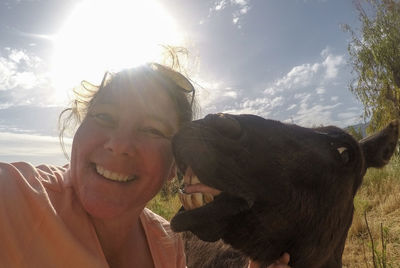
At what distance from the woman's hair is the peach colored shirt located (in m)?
0.77

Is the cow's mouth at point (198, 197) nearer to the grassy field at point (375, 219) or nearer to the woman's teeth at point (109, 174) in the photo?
the woman's teeth at point (109, 174)

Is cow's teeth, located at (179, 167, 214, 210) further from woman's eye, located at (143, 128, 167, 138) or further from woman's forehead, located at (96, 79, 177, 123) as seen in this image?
woman's forehead, located at (96, 79, 177, 123)

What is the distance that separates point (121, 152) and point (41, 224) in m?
0.62

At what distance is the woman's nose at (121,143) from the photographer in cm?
211

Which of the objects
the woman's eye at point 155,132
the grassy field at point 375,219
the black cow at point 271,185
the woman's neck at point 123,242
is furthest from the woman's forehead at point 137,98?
the grassy field at point 375,219

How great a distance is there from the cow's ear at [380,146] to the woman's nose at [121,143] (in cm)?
185

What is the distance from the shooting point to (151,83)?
7.96 feet

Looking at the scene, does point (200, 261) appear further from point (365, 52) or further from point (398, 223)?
point (365, 52)

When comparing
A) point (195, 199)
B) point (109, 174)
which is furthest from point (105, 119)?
point (195, 199)

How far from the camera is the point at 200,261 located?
338 cm

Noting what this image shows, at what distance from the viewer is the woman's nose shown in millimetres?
2112

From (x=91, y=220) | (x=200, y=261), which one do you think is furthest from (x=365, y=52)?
(x=91, y=220)

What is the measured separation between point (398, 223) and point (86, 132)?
595cm

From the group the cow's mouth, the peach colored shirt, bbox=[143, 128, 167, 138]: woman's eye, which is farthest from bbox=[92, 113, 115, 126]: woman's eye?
the cow's mouth
